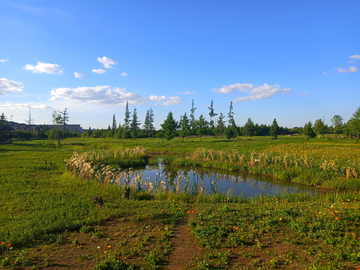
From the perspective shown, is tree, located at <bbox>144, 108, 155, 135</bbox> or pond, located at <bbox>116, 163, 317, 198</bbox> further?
tree, located at <bbox>144, 108, 155, 135</bbox>

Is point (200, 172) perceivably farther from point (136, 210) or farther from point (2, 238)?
point (2, 238)

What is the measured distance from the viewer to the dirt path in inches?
174

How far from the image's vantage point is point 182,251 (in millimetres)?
4895

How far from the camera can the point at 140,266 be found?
14.1ft

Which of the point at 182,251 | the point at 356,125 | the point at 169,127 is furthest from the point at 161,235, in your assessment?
the point at 356,125

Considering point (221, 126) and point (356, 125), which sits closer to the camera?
point (356, 125)

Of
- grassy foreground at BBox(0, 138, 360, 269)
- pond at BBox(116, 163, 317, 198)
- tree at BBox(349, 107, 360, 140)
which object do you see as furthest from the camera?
tree at BBox(349, 107, 360, 140)

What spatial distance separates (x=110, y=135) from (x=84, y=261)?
76091mm

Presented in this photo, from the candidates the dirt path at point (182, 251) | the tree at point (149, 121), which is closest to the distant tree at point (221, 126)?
the tree at point (149, 121)

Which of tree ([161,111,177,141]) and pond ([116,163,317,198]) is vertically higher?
tree ([161,111,177,141])

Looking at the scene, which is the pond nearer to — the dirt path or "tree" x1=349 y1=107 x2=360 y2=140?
the dirt path

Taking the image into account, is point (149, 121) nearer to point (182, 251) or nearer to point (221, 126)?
point (221, 126)

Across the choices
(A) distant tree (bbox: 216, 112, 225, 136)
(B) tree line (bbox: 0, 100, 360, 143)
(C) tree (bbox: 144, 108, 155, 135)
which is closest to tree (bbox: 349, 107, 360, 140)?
(B) tree line (bbox: 0, 100, 360, 143)

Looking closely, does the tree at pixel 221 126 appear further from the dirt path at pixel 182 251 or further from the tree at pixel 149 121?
the dirt path at pixel 182 251
